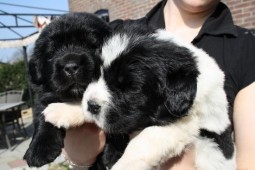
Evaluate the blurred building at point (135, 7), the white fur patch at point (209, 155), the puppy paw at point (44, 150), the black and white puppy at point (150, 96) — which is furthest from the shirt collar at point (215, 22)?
the blurred building at point (135, 7)

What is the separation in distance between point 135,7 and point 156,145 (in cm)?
815

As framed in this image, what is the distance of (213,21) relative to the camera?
2453 mm

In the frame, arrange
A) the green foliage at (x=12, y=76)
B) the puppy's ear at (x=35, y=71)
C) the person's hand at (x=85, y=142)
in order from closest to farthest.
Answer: the person's hand at (x=85, y=142) < the puppy's ear at (x=35, y=71) < the green foliage at (x=12, y=76)

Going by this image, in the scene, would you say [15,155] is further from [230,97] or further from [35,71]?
[230,97]

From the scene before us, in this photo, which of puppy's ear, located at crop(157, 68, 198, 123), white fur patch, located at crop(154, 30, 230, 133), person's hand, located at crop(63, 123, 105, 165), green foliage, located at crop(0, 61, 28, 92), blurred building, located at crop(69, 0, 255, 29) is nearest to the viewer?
puppy's ear, located at crop(157, 68, 198, 123)

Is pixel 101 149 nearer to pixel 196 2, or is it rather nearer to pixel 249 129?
pixel 249 129

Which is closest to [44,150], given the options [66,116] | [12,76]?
[66,116]

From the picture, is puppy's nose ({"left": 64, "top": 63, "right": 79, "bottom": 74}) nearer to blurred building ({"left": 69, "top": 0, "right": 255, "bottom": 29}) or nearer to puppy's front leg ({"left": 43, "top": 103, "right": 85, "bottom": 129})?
puppy's front leg ({"left": 43, "top": 103, "right": 85, "bottom": 129})

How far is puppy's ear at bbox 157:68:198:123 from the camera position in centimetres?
175

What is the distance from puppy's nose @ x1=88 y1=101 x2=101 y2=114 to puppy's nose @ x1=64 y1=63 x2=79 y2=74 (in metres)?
0.28

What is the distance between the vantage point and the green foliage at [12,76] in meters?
16.0

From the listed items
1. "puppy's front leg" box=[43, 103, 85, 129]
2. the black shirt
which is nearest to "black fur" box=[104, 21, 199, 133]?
"puppy's front leg" box=[43, 103, 85, 129]

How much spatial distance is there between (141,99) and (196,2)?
97 centimetres

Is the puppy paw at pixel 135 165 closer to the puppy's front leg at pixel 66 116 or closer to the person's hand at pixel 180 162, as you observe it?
the person's hand at pixel 180 162
